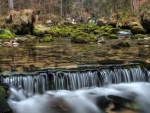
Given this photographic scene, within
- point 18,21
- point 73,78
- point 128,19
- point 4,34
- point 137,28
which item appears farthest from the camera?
Result: point 128,19

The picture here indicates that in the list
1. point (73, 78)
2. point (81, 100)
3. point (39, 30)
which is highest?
point (39, 30)

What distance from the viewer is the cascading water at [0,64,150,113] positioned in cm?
607

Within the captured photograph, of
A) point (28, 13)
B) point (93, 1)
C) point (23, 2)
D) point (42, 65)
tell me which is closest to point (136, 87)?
point (42, 65)

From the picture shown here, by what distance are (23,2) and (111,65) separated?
1111 inches

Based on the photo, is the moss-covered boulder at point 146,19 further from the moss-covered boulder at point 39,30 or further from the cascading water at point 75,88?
the cascading water at point 75,88

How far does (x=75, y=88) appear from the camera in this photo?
23.0 ft

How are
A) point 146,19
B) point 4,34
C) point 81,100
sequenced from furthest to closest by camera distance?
point 146,19, point 4,34, point 81,100

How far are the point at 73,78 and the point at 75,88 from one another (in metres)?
0.34

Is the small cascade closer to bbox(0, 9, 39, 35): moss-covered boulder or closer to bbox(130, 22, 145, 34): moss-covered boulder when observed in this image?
bbox(0, 9, 39, 35): moss-covered boulder

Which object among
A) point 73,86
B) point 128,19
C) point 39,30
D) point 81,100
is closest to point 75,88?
point 73,86

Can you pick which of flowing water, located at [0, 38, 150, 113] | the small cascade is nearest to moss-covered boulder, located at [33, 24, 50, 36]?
flowing water, located at [0, 38, 150, 113]

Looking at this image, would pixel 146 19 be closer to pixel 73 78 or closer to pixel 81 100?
pixel 73 78

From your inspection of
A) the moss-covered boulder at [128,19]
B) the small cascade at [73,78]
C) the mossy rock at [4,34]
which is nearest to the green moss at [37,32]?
the mossy rock at [4,34]

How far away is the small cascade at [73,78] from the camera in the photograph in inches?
257
